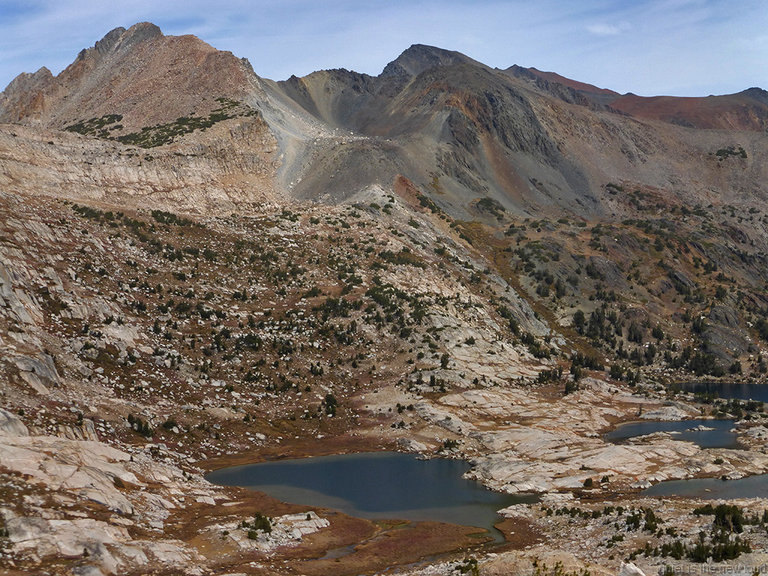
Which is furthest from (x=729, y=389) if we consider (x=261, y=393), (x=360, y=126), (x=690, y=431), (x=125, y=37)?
(x=125, y=37)

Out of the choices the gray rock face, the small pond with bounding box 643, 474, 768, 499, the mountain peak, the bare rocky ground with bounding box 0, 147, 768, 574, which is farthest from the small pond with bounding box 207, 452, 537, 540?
the mountain peak

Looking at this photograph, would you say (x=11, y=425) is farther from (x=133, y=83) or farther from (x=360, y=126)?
(x=360, y=126)

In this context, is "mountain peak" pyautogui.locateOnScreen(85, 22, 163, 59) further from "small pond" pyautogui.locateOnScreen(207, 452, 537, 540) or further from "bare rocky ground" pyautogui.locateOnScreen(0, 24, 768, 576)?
"small pond" pyautogui.locateOnScreen(207, 452, 537, 540)

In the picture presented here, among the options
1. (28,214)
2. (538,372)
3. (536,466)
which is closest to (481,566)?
(536,466)

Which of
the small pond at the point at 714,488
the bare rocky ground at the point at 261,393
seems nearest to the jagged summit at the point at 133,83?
the bare rocky ground at the point at 261,393

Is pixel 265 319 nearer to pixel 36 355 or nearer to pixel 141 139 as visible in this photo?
pixel 36 355
